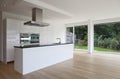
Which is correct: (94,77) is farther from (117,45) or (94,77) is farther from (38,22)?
(117,45)

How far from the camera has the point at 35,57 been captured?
3434 mm

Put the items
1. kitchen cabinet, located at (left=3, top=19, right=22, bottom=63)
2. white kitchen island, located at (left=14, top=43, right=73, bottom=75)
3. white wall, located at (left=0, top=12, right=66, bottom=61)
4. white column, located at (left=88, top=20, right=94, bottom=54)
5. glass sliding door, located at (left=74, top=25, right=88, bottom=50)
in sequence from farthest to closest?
glass sliding door, located at (left=74, top=25, right=88, bottom=50) < white column, located at (left=88, top=20, right=94, bottom=54) < white wall, located at (left=0, top=12, right=66, bottom=61) < kitchen cabinet, located at (left=3, top=19, right=22, bottom=63) < white kitchen island, located at (left=14, top=43, right=73, bottom=75)

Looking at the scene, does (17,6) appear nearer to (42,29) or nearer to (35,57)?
(35,57)

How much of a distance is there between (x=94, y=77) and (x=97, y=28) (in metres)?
5.22

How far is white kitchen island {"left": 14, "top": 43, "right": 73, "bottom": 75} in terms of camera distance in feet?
10.2

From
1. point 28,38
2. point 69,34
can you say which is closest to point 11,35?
point 28,38

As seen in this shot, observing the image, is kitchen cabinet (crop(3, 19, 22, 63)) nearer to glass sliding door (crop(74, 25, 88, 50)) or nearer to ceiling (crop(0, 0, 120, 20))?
ceiling (crop(0, 0, 120, 20))

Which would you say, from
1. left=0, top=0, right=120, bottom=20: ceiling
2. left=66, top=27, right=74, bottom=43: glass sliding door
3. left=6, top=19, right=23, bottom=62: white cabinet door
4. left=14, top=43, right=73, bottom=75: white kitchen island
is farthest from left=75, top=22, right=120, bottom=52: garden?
left=6, top=19, right=23, bottom=62: white cabinet door

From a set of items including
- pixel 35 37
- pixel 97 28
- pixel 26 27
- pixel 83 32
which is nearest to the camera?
pixel 26 27

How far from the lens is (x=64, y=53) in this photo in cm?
482

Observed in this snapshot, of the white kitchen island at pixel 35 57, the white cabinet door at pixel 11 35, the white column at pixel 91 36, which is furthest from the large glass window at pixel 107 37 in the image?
the white cabinet door at pixel 11 35

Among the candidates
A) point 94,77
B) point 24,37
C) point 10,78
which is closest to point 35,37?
point 24,37

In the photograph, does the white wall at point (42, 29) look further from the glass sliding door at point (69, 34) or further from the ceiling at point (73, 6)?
the ceiling at point (73, 6)

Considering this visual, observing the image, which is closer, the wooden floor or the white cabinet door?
the wooden floor
